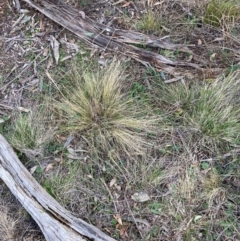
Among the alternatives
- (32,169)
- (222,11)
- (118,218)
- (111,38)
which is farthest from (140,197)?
(222,11)

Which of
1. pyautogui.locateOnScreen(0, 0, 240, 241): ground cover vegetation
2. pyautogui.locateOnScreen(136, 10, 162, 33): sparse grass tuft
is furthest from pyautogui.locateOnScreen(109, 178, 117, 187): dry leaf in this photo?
pyautogui.locateOnScreen(136, 10, 162, 33): sparse grass tuft

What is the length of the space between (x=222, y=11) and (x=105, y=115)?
1.11 meters

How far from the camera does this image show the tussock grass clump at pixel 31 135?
249 centimetres

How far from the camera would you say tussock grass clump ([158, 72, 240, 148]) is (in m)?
2.44

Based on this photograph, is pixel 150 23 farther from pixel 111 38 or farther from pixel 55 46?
pixel 55 46

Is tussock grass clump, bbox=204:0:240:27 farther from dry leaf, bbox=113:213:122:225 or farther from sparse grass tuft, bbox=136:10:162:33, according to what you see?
dry leaf, bbox=113:213:122:225

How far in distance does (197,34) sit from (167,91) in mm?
506

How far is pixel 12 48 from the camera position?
2.84m

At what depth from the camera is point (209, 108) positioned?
2473mm

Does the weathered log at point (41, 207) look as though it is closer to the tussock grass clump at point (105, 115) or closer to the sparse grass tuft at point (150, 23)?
the tussock grass clump at point (105, 115)

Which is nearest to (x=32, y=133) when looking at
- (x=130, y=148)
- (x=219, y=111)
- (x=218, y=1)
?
(x=130, y=148)

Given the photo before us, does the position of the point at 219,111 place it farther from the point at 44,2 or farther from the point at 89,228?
the point at 44,2

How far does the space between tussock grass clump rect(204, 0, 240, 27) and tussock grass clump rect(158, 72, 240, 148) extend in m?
0.43

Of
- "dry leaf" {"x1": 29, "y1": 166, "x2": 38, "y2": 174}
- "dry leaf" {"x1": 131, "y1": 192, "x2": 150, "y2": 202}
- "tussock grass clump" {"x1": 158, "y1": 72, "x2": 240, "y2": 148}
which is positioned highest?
"tussock grass clump" {"x1": 158, "y1": 72, "x2": 240, "y2": 148}
